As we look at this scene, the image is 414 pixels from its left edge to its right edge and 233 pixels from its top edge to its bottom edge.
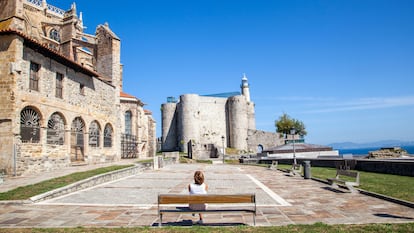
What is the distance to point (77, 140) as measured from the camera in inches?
814

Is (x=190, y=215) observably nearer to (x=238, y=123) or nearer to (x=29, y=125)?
(x=29, y=125)

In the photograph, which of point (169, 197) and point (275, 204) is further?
point (275, 204)

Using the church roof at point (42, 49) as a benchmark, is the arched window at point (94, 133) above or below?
below

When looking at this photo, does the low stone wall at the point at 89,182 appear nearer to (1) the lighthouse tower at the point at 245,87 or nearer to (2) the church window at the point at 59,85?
(2) the church window at the point at 59,85

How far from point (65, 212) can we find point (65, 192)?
3.19m

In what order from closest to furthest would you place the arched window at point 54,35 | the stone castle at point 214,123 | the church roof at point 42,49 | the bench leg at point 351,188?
the bench leg at point 351,188
the church roof at point 42,49
the arched window at point 54,35
the stone castle at point 214,123

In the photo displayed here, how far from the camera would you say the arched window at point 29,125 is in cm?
1530

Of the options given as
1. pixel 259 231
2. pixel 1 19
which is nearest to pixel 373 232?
pixel 259 231

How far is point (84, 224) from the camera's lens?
6.01 m

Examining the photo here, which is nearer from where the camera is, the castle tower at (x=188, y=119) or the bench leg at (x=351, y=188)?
the bench leg at (x=351, y=188)

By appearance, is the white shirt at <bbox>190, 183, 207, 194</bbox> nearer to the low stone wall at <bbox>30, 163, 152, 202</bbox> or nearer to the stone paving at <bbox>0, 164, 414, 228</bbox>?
the stone paving at <bbox>0, 164, 414, 228</bbox>

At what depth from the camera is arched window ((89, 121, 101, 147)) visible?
2270 centimetres

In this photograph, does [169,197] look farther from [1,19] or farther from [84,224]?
[1,19]

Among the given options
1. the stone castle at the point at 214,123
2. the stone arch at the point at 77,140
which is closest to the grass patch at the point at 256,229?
the stone arch at the point at 77,140
